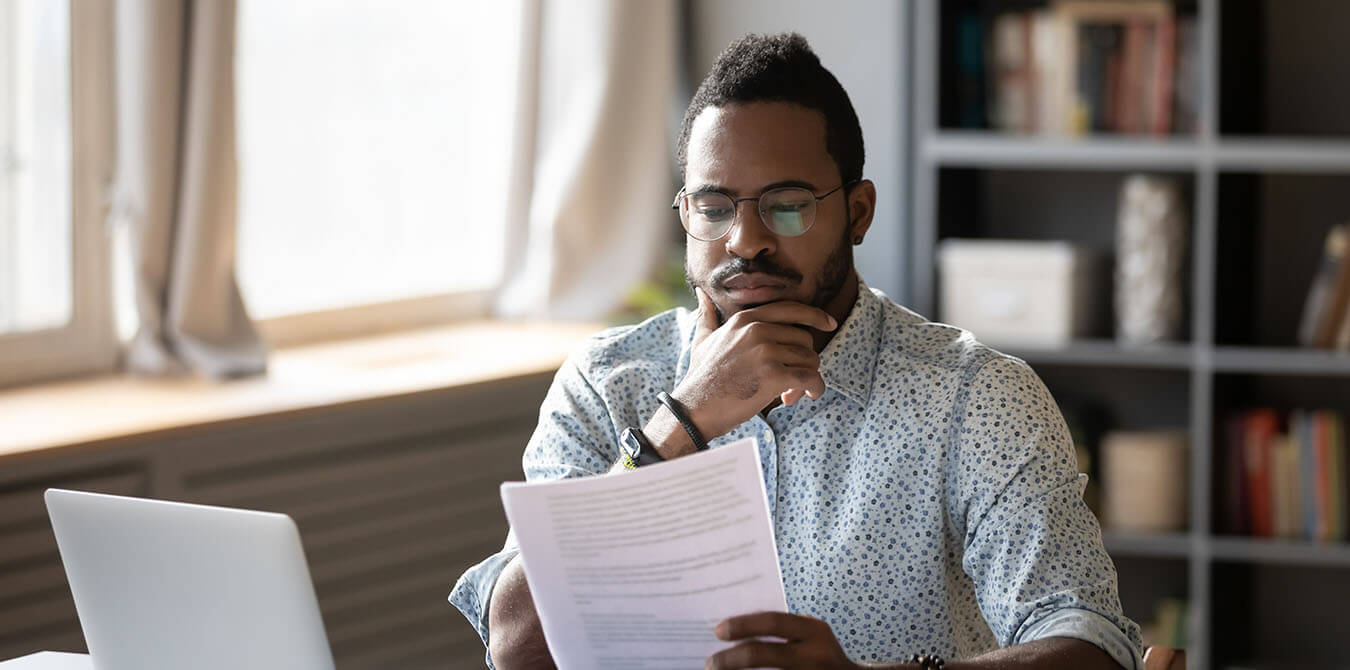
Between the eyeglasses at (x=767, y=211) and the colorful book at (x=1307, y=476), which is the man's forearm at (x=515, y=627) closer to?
the eyeglasses at (x=767, y=211)

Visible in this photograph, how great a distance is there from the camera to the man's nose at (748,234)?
1.60m

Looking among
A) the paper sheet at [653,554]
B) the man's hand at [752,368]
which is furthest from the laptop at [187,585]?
the man's hand at [752,368]

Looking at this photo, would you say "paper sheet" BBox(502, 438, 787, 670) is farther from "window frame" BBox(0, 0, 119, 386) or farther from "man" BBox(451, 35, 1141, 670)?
"window frame" BBox(0, 0, 119, 386)

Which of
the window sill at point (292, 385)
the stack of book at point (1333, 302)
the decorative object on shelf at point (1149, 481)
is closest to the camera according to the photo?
the window sill at point (292, 385)

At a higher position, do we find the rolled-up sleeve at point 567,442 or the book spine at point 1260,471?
the rolled-up sleeve at point 567,442

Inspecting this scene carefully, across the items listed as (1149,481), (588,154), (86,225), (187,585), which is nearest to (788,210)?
(187,585)

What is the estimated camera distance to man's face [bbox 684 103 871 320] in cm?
161

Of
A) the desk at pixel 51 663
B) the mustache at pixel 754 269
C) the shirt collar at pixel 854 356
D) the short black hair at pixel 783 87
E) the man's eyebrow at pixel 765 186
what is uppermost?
the short black hair at pixel 783 87

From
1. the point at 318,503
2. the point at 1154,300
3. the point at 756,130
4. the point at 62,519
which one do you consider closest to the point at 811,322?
the point at 756,130

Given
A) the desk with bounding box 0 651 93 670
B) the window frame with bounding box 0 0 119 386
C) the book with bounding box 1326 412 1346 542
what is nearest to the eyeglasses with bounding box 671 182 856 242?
the desk with bounding box 0 651 93 670

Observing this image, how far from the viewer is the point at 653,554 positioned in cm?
125

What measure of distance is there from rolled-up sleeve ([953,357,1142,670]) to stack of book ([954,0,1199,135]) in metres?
1.87

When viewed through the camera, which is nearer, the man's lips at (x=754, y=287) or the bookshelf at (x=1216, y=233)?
the man's lips at (x=754, y=287)

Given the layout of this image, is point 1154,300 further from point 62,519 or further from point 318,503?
point 62,519
